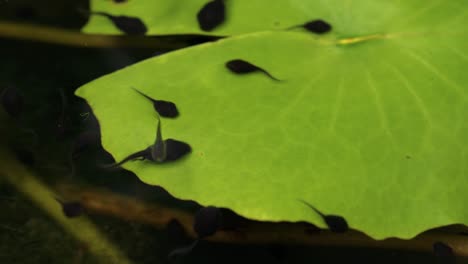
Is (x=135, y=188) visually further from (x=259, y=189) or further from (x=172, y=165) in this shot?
(x=259, y=189)

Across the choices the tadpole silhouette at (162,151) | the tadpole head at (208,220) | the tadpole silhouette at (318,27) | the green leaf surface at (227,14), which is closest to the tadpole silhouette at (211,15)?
the green leaf surface at (227,14)

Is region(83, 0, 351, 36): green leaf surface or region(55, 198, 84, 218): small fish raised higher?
region(83, 0, 351, 36): green leaf surface

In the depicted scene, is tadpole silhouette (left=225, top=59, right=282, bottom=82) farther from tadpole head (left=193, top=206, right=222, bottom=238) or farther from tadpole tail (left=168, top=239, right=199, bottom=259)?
tadpole tail (left=168, top=239, right=199, bottom=259)

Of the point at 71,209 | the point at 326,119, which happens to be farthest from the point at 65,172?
the point at 326,119

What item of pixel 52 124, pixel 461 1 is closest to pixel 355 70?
pixel 461 1

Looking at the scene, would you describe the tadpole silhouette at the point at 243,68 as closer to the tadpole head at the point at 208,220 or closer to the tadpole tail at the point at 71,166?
the tadpole head at the point at 208,220

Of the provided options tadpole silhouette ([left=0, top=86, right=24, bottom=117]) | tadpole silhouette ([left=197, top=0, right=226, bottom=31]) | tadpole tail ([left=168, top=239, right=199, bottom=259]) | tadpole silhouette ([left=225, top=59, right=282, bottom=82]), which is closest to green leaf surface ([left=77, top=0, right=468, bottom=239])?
tadpole silhouette ([left=225, top=59, right=282, bottom=82])

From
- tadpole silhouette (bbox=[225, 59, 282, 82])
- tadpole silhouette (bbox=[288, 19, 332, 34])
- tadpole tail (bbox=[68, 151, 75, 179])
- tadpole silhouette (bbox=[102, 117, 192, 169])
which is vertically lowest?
tadpole tail (bbox=[68, 151, 75, 179])
